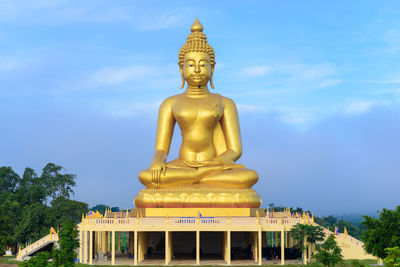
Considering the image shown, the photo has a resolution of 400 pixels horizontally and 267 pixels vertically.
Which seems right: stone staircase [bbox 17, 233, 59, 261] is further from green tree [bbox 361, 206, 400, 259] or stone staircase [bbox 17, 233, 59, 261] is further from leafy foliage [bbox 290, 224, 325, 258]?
green tree [bbox 361, 206, 400, 259]

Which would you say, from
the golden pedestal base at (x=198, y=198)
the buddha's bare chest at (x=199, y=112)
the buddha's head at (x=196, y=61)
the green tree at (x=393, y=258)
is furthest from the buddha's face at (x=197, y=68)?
the green tree at (x=393, y=258)

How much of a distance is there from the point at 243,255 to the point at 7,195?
1035 inches

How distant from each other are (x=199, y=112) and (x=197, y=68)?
2.30 meters

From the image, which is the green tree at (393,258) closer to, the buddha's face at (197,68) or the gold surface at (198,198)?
the gold surface at (198,198)

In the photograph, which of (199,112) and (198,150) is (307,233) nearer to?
(198,150)

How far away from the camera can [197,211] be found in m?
26.9

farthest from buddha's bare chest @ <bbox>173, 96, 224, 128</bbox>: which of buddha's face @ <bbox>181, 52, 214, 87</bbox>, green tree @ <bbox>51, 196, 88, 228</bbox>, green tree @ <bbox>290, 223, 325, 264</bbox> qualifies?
green tree @ <bbox>51, 196, 88, 228</bbox>

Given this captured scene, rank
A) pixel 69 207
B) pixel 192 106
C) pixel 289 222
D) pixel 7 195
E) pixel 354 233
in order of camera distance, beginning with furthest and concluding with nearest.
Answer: pixel 354 233
pixel 7 195
pixel 69 207
pixel 192 106
pixel 289 222

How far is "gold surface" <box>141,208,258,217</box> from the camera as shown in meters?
27.0

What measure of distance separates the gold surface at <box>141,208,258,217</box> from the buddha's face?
7.00 m

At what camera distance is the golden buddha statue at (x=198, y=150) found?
27.2 metres

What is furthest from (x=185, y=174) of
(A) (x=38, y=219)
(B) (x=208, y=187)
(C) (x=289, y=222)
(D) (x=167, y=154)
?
(A) (x=38, y=219)

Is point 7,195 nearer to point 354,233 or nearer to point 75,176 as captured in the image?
point 75,176

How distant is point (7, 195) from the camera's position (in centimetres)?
4703
